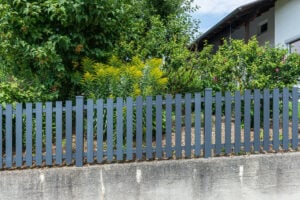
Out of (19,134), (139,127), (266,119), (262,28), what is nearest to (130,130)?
(139,127)

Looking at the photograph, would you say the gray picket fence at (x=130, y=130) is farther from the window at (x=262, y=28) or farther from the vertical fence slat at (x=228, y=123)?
the window at (x=262, y=28)

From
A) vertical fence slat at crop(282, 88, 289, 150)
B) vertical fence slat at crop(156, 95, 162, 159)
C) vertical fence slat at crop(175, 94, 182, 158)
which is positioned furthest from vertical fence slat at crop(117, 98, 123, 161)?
vertical fence slat at crop(282, 88, 289, 150)

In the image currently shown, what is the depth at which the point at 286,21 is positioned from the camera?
9.79 meters

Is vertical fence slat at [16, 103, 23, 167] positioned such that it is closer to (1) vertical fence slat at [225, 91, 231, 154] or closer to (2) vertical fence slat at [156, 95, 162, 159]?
(2) vertical fence slat at [156, 95, 162, 159]

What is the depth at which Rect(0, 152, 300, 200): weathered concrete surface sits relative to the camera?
3816mm

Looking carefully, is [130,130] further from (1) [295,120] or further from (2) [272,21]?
(2) [272,21]

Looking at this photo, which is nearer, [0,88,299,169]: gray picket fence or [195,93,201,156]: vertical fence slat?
[0,88,299,169]: gray picket fence

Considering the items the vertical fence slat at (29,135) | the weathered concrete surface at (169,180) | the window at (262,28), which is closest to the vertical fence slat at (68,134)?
the weathered concrete surface at (169,180)

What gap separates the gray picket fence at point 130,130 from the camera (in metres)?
4.02

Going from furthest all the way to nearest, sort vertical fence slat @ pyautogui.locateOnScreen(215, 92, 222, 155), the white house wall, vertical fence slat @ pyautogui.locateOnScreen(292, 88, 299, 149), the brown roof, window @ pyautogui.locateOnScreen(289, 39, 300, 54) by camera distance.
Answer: the brown roof
window @ pyautogui.locateOnScreen(289, 39, 300, 54)
the white house wall
vertical fence slat @ pyautogui.locateOnScreen(292, 88, 299, 149)
vertical fence slat @ pyautogui.locateOnScreen(215, 92, 222, 155)

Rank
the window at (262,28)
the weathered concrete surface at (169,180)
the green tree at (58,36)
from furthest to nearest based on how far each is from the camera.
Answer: the window at (262,28)
the green tree at (58,36)
the weathered concrete surface at (169,180)

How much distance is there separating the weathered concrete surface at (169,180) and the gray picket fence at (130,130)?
0.20m

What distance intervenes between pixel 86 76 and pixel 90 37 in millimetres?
980

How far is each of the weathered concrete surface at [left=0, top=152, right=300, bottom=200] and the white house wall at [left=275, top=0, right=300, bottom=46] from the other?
252 inches
